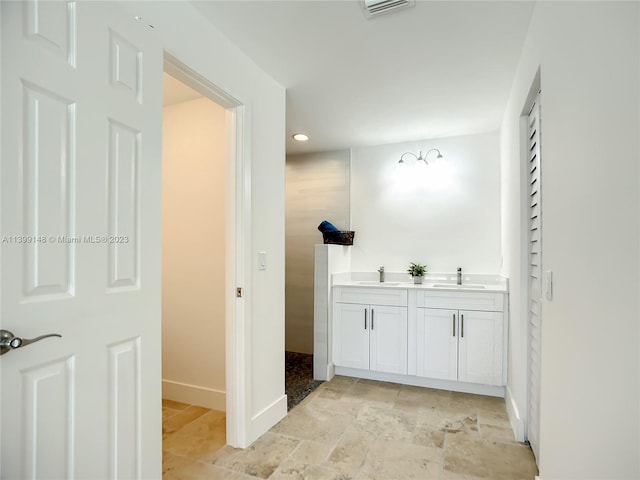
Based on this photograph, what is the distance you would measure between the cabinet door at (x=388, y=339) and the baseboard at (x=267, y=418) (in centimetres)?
107

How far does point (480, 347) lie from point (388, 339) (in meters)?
0.78

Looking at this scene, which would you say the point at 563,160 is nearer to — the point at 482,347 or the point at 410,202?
the point at 482,347

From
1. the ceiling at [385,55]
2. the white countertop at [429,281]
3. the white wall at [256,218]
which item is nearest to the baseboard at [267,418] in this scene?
the white wall at [256,218]

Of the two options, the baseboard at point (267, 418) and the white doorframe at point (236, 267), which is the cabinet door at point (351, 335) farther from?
the white doorframe at point (236, 267)

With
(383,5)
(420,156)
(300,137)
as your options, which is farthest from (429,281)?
(383,5)

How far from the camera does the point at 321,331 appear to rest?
3463 millimetres

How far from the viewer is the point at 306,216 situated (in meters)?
4.36

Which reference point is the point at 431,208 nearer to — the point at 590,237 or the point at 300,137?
the point at 300,137

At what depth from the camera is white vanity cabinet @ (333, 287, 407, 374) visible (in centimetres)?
326

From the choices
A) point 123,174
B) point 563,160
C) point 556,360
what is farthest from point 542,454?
point 123,174

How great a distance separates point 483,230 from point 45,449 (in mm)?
3635

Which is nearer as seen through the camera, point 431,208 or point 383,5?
point 383,5

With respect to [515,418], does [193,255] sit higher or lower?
higher

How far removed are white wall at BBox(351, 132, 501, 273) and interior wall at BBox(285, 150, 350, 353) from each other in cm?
17
